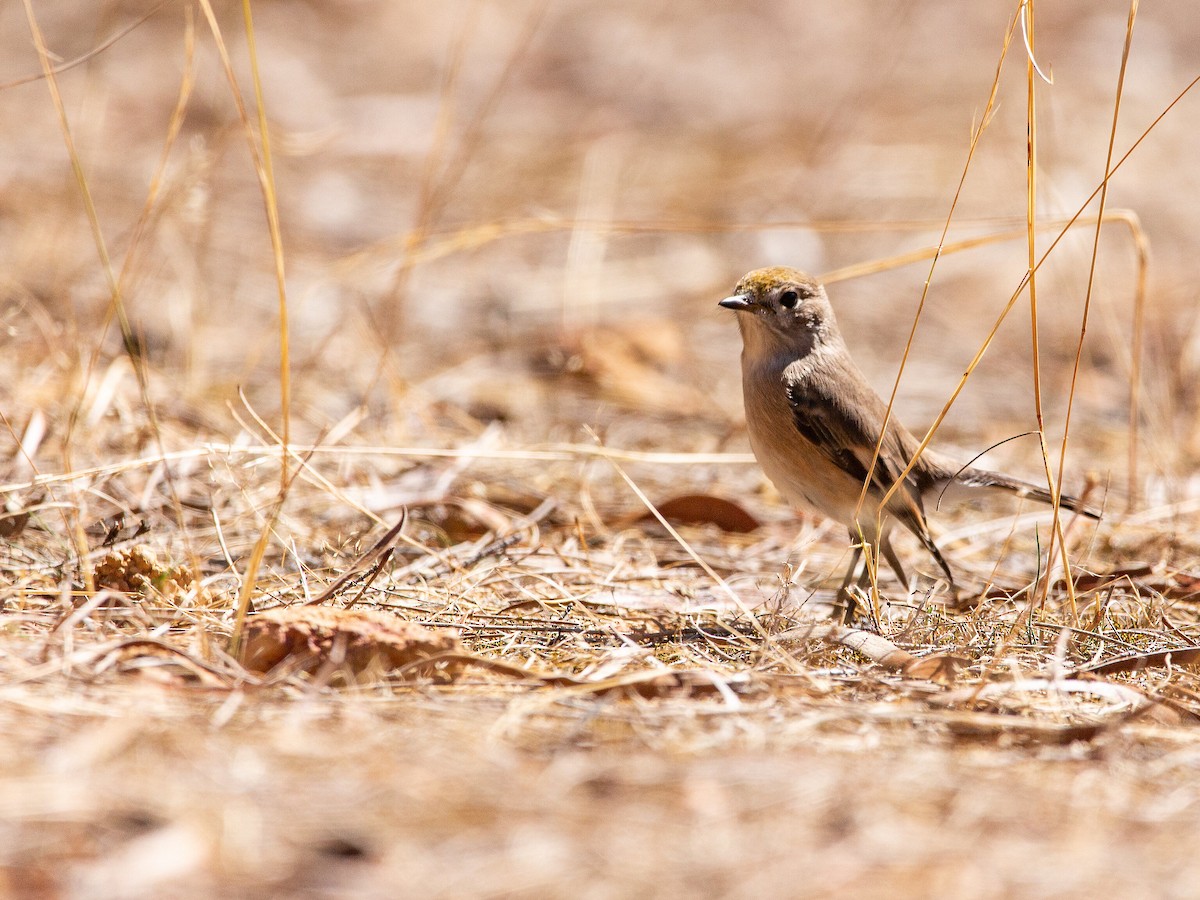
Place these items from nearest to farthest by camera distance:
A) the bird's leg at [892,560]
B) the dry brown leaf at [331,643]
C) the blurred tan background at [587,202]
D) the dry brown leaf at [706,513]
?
the dry brown leaf at [331,643] < the bird's leg at [892,560] < the dry brown leaf at [706,513] < the blurred tan background at [587,202]

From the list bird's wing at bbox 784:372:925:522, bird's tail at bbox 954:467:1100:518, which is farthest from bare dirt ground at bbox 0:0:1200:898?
bird's wing at bbox 784:372:925:522

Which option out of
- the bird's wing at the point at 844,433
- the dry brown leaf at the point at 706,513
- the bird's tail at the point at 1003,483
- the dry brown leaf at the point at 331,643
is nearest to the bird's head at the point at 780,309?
the bird's wing at the point at 844,433

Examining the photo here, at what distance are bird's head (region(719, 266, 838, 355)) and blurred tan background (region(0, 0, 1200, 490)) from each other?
30 centimetres

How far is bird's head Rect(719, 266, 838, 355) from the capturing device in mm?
4262

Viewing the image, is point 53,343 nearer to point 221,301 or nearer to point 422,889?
point 221,301

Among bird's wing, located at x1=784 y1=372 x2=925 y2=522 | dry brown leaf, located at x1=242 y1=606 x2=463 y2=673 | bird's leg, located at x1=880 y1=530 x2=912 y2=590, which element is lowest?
bird's leg, located at x1=880 y1=530 x2=912 y2=590

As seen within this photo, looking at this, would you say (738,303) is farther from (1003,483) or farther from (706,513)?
(1003,483)

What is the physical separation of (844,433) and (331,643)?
Answer: 6.65ft

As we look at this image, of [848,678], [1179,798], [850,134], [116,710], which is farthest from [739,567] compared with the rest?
[850,134]

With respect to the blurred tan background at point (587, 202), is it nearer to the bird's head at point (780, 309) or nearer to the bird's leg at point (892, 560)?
the bird's head at point (780, 309)

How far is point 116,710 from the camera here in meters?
2.26

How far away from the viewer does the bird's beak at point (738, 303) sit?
421 cm

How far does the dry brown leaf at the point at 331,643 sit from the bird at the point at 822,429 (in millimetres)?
1614

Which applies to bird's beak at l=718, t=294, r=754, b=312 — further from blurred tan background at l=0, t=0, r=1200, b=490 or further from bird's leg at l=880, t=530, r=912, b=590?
bird's leg at l=880, t=530, r=912, b=590
